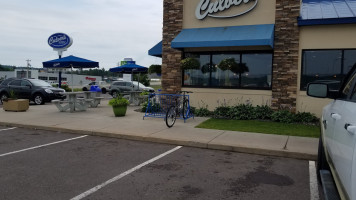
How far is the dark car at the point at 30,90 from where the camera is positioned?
17.5m

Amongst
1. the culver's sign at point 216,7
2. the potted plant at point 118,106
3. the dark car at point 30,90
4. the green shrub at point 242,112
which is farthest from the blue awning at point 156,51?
the dark car at point 30,90

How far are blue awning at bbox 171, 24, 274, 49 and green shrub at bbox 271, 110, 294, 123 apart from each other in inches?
95.8

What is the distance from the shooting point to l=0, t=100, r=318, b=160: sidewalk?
694cm

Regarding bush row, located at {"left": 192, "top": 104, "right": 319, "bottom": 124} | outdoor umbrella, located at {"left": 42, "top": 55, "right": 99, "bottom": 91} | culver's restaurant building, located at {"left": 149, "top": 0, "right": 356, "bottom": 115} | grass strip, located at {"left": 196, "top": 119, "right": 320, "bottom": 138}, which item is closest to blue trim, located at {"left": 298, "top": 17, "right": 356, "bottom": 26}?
culver's restaurant building, located at {"left": 149, "top": 0, "right": 356, "bottom": 115}

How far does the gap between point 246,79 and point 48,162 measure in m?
8.46

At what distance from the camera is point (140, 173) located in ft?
17.4

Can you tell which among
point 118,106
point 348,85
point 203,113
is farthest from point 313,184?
point 118,106

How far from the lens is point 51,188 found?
4465mm

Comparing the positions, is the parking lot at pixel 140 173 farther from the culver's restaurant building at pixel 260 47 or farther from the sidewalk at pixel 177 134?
the culver's restaurant building at pixel 260 47

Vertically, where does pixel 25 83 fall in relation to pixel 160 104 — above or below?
above

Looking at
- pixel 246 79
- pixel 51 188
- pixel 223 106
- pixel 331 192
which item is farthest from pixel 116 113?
pixel 331 192

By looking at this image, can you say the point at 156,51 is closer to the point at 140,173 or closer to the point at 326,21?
the point at 326,21

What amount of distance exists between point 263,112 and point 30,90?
1343cm

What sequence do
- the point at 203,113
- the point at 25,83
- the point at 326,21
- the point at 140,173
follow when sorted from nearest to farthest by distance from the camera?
the point at 140,173, the point at 326,21, the point at 203,113, the point at 25,83
